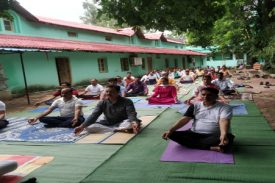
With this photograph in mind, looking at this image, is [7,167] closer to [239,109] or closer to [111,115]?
[111,115]

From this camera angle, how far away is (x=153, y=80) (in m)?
19.1

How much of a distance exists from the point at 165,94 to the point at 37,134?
15.0ft

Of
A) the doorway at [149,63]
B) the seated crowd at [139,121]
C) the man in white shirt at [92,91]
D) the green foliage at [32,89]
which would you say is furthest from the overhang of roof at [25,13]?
the doorway at [149,63]

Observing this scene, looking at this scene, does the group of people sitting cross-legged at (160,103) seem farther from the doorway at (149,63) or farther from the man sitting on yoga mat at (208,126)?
the doorway at (149,63)

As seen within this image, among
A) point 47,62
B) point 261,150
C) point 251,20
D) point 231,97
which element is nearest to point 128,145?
point 261,150

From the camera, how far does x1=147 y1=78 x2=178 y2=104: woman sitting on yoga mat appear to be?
9561mm

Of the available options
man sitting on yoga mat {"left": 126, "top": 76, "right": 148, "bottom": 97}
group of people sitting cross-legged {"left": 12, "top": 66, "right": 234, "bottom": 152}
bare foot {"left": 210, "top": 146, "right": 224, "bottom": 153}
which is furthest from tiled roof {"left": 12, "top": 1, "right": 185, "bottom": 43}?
bare foot {"left": 210, "top": 146, "right": 224, "bottom": 153}

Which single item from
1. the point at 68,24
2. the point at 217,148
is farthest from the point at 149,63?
the point at 217,148

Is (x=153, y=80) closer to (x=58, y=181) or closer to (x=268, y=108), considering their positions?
(x=268, y=108)

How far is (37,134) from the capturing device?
20.5 feet

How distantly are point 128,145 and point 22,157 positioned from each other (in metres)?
1.70

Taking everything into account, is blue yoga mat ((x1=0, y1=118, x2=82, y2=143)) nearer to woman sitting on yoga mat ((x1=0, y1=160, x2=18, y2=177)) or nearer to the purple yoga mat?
woman sitting on yoga mat ((x1=0, y1=160, x2=18, y2=177))

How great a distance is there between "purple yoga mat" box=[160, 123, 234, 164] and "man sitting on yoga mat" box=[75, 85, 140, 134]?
137 centimetres

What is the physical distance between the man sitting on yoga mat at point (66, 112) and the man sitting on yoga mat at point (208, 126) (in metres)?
2.61
